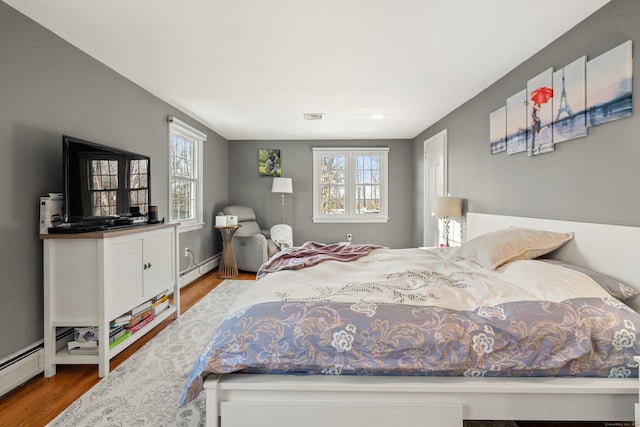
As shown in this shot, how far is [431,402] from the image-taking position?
51.3 inches

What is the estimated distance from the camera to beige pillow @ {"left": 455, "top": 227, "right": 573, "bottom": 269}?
2076 millimetres

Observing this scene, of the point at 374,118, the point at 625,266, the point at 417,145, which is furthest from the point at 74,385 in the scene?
the point at 417,145

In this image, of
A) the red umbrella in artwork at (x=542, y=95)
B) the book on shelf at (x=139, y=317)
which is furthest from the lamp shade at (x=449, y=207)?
the book on shelf at (x=139, y=317)

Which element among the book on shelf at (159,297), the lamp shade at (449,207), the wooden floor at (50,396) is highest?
the lamp shade at (449,207)

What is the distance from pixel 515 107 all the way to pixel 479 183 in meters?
0.97

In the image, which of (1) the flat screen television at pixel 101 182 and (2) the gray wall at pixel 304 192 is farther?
(2) the gray wall at pixel 304 192

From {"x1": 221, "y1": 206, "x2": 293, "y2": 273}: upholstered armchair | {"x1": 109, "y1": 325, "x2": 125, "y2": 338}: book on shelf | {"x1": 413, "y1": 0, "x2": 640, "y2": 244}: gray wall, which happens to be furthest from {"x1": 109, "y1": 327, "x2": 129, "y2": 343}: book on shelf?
{"x1": 413, "y1": 0, "x2": 640, "y2": 244}: gray wall

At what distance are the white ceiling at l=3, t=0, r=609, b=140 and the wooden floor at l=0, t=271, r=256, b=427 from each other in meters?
2.43

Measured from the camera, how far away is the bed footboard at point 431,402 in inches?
50.8

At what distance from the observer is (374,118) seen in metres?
4.57

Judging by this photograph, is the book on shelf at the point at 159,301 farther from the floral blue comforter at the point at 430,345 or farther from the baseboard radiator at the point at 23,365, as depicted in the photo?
the floral blue comforter at the point at 430,345

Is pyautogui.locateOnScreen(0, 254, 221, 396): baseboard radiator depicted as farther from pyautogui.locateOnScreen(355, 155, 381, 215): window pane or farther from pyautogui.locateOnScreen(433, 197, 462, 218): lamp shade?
pyautogui.locateOnScreen(355, 155, 381, 215): window pane

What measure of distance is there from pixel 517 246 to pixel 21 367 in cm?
337

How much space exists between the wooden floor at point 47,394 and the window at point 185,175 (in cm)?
208
